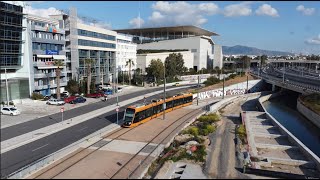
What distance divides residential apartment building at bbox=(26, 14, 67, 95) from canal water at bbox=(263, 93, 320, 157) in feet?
157

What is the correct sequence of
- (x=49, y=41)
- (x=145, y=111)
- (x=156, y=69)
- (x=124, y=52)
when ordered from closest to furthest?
(x=145, y=111)
(x=49, y=41)
(x=156, y=69)
(x=124, y=52)

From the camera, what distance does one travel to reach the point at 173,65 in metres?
118

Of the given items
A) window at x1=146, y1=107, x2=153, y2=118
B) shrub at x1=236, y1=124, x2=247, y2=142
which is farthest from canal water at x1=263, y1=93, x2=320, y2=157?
window at x1=146, y1=107, x2=153, y2=118

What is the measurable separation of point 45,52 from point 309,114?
5451 cm

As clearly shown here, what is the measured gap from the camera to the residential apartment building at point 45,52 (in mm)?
64250

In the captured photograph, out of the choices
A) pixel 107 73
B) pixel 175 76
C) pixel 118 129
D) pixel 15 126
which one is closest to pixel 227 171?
pixel 118 129

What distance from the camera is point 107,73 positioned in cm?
10050

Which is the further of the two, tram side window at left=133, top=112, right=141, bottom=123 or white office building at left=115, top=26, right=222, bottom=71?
white office building at left=115, top=26, right=222, bottom=71

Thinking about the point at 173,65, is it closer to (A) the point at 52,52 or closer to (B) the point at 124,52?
(B) the point at 124,52

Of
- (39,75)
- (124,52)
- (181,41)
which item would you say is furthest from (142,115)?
(181,41)

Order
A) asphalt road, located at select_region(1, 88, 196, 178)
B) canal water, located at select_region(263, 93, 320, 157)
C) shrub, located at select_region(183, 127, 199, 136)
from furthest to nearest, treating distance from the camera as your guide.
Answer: canal water, located at select_region(263, 93, 320, 157) → shrub, located at select_region(183, 127, 199, 136) → asphalt road, located at select_region(1, 88, 196, 178)

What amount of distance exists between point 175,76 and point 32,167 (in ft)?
333

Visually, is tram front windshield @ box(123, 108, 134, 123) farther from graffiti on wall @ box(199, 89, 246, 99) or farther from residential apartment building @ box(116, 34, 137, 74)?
residential apartment building @ box(116, 34, 137, 74)

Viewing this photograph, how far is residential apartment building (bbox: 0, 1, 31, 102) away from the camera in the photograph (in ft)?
183
